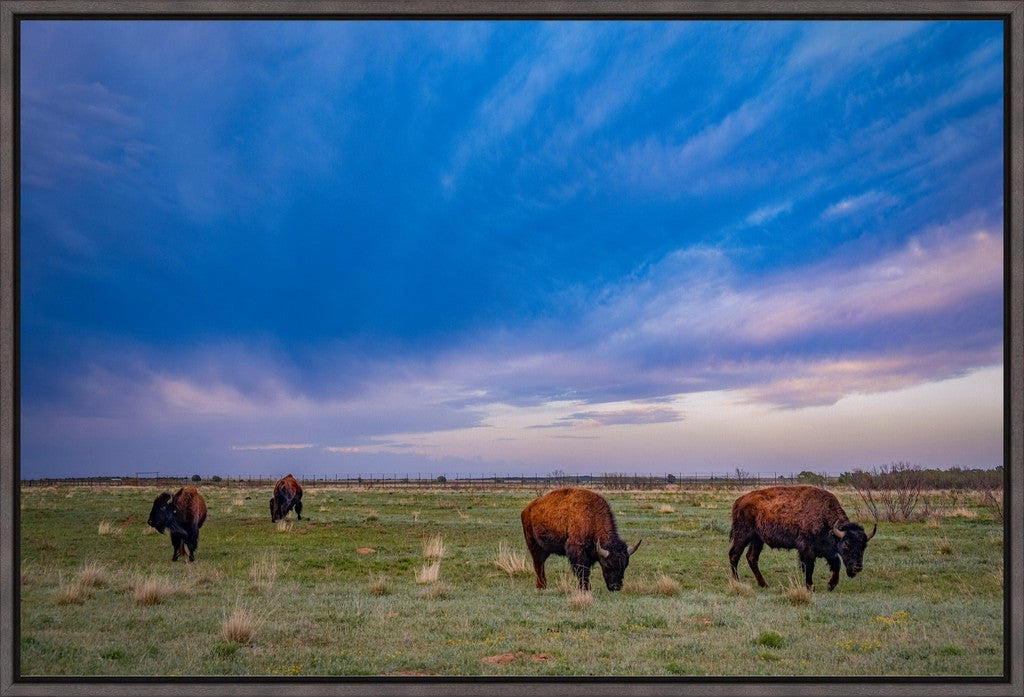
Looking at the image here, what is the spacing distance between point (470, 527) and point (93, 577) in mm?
14757

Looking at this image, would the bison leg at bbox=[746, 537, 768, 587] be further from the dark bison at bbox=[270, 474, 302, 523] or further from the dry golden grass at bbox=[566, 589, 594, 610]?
the dark bison at bbox=[270, 474, 302, 523]

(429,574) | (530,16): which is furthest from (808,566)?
(530,16)

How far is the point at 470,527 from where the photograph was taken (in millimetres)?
27312

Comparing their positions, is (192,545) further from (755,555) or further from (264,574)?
(755,555)

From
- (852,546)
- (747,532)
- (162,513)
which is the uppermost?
(162,513)

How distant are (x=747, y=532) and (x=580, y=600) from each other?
498 cm

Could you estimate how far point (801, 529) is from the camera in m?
15.2

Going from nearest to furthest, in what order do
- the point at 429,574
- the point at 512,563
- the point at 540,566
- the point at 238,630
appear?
1. the point at 238,630
2. the point at 540,566
3. the point at 429,574
4. the point at 512,563

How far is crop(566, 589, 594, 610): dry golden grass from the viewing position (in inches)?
524

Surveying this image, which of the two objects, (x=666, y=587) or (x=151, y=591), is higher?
(x=151, y=591)

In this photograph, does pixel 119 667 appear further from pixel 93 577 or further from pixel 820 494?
pixel 820 494

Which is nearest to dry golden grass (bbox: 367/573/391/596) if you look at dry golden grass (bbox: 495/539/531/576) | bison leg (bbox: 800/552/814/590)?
dry golden grass (bbox: 495/539/531/576)

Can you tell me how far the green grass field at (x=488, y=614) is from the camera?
1055 centimetres

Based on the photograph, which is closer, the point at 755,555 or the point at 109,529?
the point at 755,555
